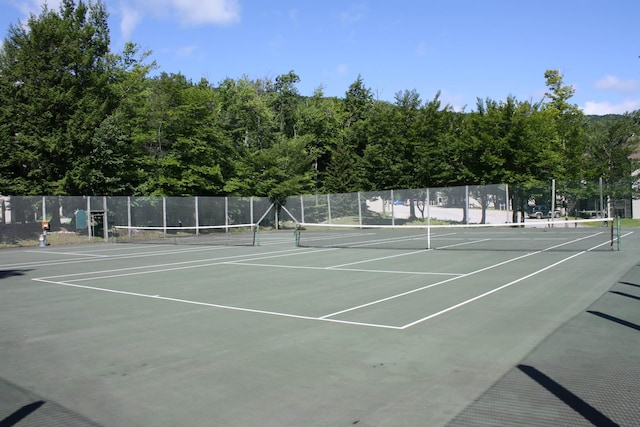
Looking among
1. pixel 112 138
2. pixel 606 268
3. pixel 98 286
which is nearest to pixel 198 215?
pixel 112 138

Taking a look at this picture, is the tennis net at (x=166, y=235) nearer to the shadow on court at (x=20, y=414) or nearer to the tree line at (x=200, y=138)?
the tree line at (x=200, y=138)

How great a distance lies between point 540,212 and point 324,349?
37292mm

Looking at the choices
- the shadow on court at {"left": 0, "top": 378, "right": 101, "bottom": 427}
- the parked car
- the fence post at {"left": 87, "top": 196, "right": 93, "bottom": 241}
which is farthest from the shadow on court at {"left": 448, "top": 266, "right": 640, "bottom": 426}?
the fence post at {"left": 87, "top": 196, "right": 93, "bottom": 241}

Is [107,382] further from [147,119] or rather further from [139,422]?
[147,119]

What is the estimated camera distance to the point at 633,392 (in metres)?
4.82

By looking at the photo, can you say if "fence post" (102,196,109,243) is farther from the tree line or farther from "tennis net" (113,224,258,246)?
the tree line

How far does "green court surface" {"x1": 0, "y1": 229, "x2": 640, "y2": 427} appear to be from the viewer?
461cm

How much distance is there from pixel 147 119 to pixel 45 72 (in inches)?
327

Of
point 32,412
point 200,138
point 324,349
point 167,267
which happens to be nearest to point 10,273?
point 167,267

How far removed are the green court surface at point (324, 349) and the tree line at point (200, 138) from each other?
90.1ft

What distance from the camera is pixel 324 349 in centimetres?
668

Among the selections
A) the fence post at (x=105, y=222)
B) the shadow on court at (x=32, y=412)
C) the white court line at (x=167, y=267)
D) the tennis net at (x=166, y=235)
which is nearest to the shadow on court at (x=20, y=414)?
the shadow on court at (x=32, y=412)

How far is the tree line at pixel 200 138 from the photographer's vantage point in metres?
37.8

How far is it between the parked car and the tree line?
279 centimetres
